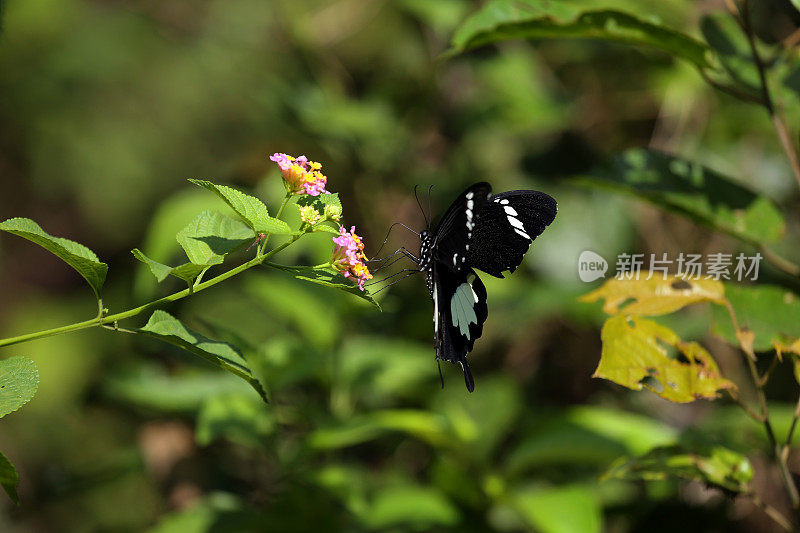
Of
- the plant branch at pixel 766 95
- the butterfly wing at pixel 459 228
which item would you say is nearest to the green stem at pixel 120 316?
the butterfly wing at pixel 459 228

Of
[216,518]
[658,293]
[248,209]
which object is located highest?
[248,209]

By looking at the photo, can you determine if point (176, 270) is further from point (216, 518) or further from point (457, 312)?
point (216, 518)

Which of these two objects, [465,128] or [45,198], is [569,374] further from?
[45,198]

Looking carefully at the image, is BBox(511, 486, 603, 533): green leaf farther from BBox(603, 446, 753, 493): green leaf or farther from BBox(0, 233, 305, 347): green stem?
BBox(0, 233, 305, 347): green stem

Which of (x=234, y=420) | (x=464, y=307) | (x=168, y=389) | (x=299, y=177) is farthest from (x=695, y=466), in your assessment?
(x=168, y=389)

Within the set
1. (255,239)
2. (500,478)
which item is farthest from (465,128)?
(255,239)
